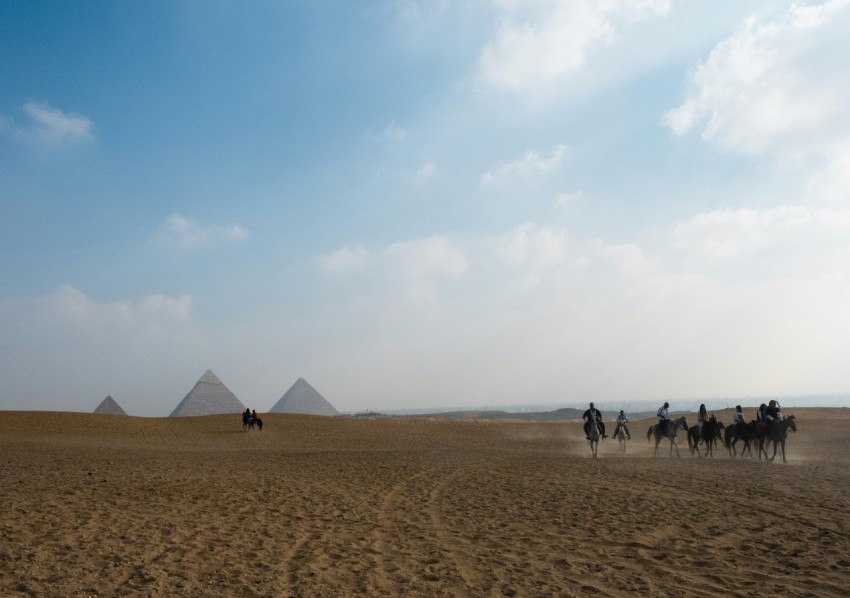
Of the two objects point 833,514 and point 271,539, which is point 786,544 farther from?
point 271,539

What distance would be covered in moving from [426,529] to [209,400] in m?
144

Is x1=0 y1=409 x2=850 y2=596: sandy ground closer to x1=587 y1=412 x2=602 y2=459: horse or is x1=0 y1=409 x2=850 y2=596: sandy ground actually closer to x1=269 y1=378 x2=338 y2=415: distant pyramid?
x1=587 y1=412 x2=602 y2=459: horse

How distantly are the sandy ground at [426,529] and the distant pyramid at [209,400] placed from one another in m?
126

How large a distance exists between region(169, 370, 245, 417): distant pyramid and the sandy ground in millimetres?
125864

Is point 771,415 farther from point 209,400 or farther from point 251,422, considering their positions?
point 209,400

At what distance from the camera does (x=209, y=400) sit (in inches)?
5723

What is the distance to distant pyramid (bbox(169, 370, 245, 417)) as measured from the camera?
141250 mm

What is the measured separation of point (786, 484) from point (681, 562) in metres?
9.48

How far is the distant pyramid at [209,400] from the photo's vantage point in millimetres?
141250

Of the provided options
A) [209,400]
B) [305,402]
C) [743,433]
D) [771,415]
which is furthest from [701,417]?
[305,402]

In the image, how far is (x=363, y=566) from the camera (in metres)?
9.16

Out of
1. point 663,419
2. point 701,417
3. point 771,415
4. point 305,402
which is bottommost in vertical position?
point 305,402

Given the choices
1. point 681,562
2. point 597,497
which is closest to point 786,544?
point 681,562

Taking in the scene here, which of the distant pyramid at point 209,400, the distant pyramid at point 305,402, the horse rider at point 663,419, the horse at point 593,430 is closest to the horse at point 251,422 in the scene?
the horse at point 593,430
